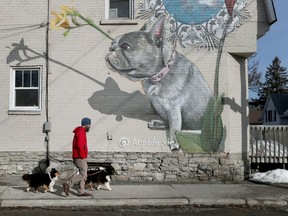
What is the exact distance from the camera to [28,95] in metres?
12.1

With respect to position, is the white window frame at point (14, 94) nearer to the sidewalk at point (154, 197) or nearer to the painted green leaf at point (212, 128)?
the sidewalk at point (154, 197)

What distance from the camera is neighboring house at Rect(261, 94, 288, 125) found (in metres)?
47.6

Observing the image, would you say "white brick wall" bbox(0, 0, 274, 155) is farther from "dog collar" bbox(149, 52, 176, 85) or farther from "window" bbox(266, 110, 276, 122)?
"window" bbox(266, 110, 276, 122)

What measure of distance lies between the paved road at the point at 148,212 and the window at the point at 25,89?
14.6 ft

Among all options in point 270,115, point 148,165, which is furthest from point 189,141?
point 270,115

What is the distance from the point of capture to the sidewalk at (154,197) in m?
8.59

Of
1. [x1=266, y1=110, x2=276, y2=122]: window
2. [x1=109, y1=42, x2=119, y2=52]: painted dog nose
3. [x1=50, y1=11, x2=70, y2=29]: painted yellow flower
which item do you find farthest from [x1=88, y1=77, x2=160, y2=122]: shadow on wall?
[x1=266, y1=110, x2=276, y2=122]: window

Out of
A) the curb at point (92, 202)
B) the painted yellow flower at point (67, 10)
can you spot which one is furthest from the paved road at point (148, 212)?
the painted yellow flower at point (67, 10)

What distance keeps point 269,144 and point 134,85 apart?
186 inches

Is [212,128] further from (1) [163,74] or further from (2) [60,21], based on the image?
(2) [60,21]

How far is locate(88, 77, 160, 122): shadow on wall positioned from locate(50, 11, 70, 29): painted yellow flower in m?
2.17

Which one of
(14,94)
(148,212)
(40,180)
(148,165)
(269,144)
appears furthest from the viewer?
(269,144)

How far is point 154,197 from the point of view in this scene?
29.7 feet

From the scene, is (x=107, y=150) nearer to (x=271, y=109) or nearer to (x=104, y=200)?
(x=104, y=200)
